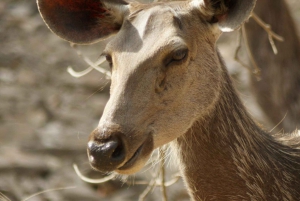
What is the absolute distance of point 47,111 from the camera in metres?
10.6

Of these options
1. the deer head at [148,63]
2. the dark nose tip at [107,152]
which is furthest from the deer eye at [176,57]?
the dark nose tip at [107,152]

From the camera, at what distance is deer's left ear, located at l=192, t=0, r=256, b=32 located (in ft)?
13.8

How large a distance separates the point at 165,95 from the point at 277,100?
13.5 feet

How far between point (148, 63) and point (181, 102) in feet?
1.19

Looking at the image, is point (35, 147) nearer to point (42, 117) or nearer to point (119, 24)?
point (42, 117)

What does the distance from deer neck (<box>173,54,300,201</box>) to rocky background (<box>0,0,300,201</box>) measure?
368 cm

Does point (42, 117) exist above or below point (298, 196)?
below

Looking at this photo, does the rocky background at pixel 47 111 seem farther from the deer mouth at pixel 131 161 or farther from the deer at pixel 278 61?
the deer mouth at pixel 131 161

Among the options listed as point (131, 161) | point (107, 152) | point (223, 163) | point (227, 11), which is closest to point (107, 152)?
point (107, 152)

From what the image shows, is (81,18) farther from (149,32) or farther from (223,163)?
(223,163)

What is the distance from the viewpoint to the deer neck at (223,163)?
4.45 meters

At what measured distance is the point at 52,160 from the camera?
9.59 meters

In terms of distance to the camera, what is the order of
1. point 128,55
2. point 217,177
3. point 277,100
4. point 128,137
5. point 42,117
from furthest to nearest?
point 42,117 → point 277,100 → point 217,177 → point 128,55 → point 128,137

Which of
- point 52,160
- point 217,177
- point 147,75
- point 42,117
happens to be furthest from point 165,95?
point 42,117
